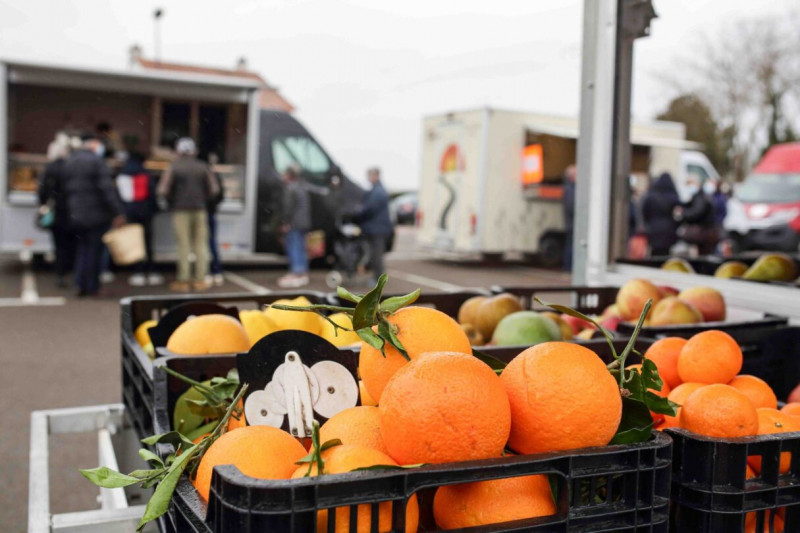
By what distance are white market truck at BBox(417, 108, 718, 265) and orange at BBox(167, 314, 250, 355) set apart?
12.9m

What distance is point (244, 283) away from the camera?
1180 centimetres

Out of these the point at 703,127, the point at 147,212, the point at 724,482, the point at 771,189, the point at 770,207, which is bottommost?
the point at 724,482

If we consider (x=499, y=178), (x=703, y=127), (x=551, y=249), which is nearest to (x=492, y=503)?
(x=499, y=178)

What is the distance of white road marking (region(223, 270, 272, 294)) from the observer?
11.1 meters

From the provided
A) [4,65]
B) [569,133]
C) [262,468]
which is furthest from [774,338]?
[569,133]

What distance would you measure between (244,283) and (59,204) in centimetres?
289

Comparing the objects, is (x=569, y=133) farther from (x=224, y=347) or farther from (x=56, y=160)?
(x=224, y=347)

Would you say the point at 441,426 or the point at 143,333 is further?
the point at 143,333

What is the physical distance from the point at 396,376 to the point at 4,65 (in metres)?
11.6

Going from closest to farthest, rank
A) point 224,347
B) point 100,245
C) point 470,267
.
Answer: point 224,347, point 100,245, point 470,267

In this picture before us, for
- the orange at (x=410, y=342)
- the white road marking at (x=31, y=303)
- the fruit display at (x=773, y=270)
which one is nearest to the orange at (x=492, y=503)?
the orange at (x=410, y=342)

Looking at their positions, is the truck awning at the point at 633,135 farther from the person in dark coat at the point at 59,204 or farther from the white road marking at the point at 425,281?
the person in dark coat at the point at 59,204

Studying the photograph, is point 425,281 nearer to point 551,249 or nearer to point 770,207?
point 551,249

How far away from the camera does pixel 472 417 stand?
1.12 m
